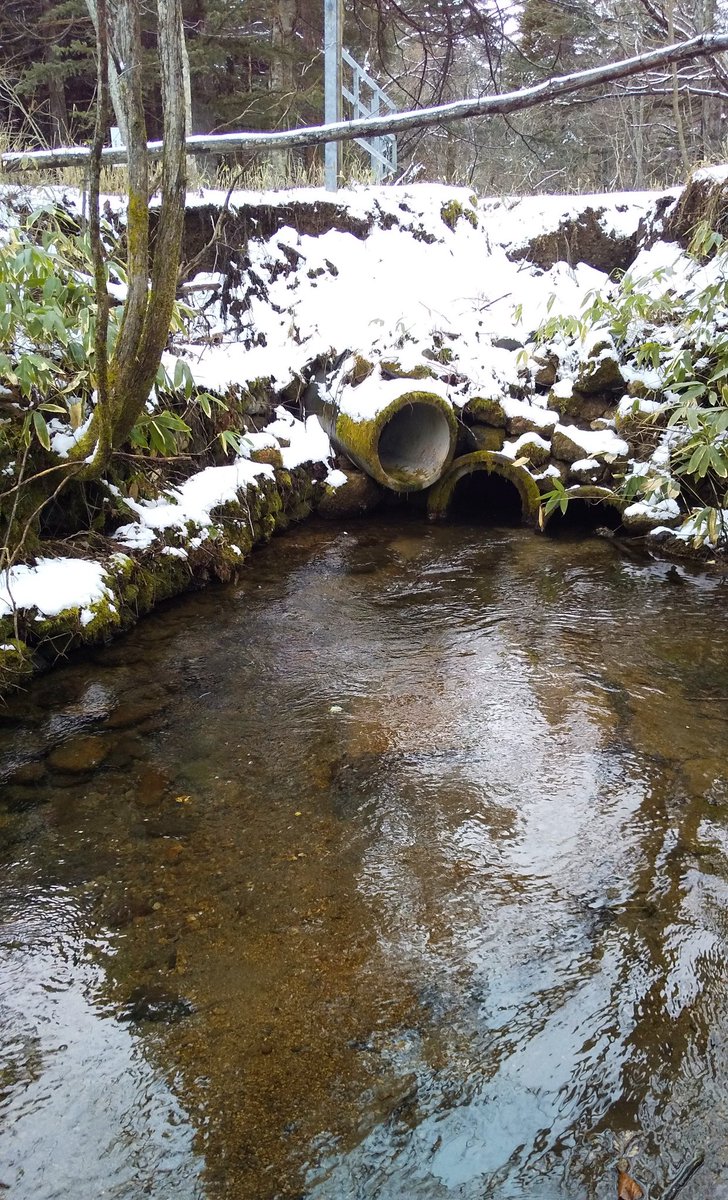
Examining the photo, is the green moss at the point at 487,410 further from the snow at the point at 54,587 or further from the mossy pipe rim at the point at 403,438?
the snow at the point at 54,587

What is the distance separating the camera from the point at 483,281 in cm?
801

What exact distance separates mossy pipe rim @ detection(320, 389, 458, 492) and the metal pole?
3.10 m

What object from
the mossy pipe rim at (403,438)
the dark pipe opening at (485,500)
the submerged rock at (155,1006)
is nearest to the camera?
the submerged rock at (155,1006)

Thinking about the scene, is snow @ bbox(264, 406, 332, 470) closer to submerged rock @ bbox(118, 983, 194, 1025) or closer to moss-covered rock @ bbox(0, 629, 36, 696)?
moss-covered rock @ bbox(0, 629, 36, 696)

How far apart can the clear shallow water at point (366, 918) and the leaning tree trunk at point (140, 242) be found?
1164mm

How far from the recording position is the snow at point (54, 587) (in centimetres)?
369

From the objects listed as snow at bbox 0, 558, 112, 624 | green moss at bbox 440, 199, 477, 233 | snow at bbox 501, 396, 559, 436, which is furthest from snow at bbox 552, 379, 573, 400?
snow at bbox 0, 558, 112, 624

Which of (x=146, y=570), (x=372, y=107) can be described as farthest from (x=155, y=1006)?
(x=372, y=107)

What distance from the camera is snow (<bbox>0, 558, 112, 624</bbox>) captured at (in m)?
3.69

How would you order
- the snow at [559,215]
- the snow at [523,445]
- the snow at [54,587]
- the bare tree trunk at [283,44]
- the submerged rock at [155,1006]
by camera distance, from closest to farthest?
the submerged rock at [155,1006], the snow at [54,587], the snow at [523,445], the snow at [559,215], the bare tree trunk at [283,44]

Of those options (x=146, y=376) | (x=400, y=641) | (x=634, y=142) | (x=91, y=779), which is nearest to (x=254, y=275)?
(x=146, y=376)

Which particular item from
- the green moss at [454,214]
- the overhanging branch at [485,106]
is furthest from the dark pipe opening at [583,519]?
the green moss at [454,214]

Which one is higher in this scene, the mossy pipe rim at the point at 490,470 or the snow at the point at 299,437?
the snow at the point at 299,437

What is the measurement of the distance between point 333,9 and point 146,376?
5.74 metres
